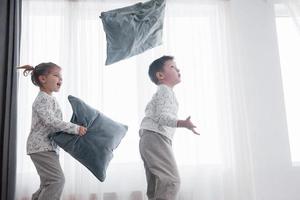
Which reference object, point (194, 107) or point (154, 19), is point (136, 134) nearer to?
point (194, 107)

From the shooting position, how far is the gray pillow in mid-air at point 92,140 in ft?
5.22

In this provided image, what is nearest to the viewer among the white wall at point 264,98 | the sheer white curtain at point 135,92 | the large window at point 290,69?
the sheer white curtain at point 135,92

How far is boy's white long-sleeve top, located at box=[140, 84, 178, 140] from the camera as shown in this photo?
5.32 feet

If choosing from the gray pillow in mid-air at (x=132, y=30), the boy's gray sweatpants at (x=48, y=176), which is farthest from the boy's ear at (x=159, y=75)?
the boy's gray sweatpants at (x=48, y=176)

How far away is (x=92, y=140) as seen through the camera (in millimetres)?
1618

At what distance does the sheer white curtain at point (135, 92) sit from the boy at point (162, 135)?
0.49 m

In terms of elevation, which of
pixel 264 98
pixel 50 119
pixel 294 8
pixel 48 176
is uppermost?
pixel 294 8

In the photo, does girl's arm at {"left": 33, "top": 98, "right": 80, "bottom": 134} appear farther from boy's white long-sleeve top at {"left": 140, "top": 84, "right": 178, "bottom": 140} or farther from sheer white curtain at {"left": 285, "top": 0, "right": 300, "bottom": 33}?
sheer white curtain at {"left": 285, "top": 0, "right": 300, "bottom": 33}

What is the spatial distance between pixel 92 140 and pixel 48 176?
0.26 metres

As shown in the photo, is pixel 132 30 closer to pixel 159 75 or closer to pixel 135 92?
pixel 159 75

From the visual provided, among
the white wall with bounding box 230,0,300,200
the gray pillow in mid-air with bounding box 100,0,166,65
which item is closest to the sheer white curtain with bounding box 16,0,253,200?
the white wall with bounding box 230,0,300,200

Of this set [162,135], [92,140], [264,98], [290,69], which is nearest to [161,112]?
[162,135]

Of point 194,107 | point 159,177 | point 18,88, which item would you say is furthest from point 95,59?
point 159,177

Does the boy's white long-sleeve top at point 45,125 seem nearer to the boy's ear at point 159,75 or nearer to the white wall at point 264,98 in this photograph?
the boy's ear at point 159,75
